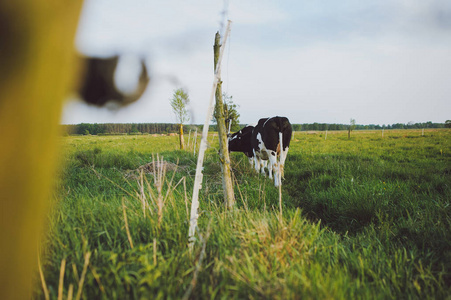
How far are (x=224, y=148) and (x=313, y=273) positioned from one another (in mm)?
1509

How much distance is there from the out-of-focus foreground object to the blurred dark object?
0.83 feet

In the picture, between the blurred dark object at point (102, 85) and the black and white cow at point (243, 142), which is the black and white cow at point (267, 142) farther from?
the blurred dark object at point (102, 85)

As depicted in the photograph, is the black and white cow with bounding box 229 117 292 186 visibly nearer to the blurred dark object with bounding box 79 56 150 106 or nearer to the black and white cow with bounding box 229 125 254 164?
the black and white cow with bounding box 229 125 254 164

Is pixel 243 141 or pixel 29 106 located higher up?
pixel 29 106

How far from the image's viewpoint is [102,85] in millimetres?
816

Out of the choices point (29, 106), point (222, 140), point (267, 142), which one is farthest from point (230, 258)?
point (267, 142)

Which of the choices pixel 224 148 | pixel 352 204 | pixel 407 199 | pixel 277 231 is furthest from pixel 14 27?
pixel 407 199

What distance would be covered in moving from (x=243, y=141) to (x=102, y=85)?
337 inches

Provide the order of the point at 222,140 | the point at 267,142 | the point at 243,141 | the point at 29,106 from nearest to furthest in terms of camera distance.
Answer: the point at 29,106 < the point at 222,140 < the point at 267,142 < the point at 243,141

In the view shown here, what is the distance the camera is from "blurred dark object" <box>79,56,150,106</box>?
0.74 m

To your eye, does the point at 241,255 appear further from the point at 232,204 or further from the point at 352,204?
the point at 352,204

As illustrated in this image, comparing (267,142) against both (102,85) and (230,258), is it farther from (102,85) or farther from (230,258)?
(102,85)

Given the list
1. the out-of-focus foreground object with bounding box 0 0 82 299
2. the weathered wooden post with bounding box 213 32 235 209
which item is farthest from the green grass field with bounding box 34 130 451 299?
the weathered wooden post with bounding box 213 32 235 209

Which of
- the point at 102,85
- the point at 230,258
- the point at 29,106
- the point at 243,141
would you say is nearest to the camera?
the point at 29,106
